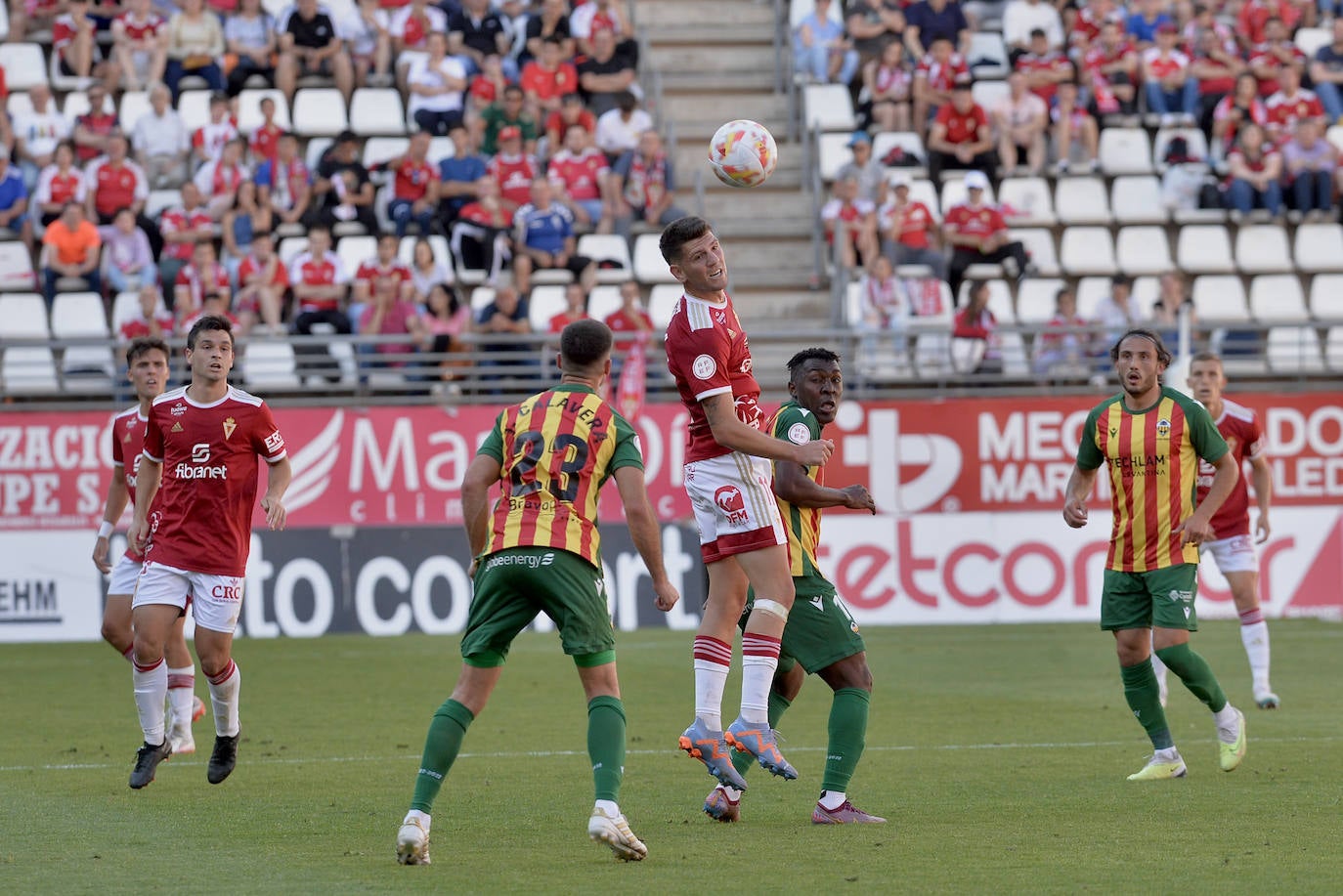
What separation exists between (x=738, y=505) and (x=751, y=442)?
1.42ft

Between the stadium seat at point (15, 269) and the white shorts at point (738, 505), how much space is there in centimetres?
1578

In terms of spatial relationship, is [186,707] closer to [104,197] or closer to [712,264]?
[712,264]

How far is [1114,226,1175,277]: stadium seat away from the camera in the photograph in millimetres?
23953

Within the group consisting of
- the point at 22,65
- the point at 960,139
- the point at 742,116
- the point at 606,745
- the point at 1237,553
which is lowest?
the point at 1237,553

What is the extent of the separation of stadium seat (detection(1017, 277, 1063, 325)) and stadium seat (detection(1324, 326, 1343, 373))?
320cm

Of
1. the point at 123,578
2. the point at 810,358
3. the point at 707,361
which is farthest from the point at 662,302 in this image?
the point at 707,361

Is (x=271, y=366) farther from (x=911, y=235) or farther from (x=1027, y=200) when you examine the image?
(x=1027, y=200)

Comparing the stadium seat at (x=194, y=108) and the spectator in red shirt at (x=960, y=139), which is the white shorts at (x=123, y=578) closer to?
the stadium seat at (x=194, y=108)

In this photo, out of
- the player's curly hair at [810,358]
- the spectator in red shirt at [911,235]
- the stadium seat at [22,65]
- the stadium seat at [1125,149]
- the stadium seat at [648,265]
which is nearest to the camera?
the player's curly hair at [810,358]

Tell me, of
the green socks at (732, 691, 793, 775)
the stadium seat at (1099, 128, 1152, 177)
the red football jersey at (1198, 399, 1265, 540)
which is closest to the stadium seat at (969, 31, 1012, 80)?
the stadium seat at (1099, 128, 1152, 177)

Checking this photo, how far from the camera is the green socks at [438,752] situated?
7074 mm

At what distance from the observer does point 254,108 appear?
2400cm

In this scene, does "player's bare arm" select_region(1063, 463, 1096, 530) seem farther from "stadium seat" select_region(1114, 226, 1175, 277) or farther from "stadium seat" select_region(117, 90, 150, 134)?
"stadium seat" select_region(117, 90, 150, 134)

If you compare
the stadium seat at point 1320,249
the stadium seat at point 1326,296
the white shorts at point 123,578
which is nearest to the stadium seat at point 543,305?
the stadium seat at point 1326,296
